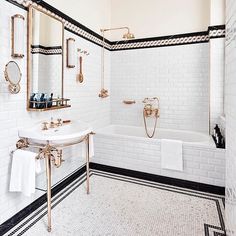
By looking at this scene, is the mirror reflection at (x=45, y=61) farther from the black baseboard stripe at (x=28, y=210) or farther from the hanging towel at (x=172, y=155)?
the hanging towel at (x=172, y=155)

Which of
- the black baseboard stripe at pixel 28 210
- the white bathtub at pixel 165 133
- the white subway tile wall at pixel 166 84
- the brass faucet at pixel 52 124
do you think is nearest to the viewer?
the black baseboard stripe at pixel 28 210

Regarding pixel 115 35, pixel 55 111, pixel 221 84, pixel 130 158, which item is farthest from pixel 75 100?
pixel 221 84

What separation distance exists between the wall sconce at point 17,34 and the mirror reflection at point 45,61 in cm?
17

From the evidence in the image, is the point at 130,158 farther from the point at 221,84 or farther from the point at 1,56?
the point at 1,56

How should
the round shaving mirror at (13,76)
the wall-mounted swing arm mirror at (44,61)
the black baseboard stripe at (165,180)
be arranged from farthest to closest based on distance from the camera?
the black baseboard stripe at (165,180) → the wall-mounted swing arm mirror at (44,61) → the round shaving mirror at (13,76)

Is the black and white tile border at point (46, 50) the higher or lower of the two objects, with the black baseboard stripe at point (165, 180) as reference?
higher

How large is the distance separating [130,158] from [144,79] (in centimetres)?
148

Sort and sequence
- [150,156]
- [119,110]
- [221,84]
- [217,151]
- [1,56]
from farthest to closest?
1. [119,110]
2. [221,84]
3. [150,156]
4. [217,151]
5. [1,56]

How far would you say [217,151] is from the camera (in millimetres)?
2289

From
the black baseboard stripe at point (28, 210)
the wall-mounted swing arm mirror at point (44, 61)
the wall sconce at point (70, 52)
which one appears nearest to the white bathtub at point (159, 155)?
the black baseboard stripe at point (28, 210)

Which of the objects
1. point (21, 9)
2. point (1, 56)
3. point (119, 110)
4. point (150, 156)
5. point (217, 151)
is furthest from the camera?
point (119, 110)

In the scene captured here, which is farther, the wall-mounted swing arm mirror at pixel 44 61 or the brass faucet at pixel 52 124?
the brass faucet at pixel 52 124

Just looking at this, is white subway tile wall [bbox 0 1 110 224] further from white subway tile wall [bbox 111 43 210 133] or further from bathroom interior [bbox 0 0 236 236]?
white subway tile wall [bbox 111 43 210 133]

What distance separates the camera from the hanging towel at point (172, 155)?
2451mm
